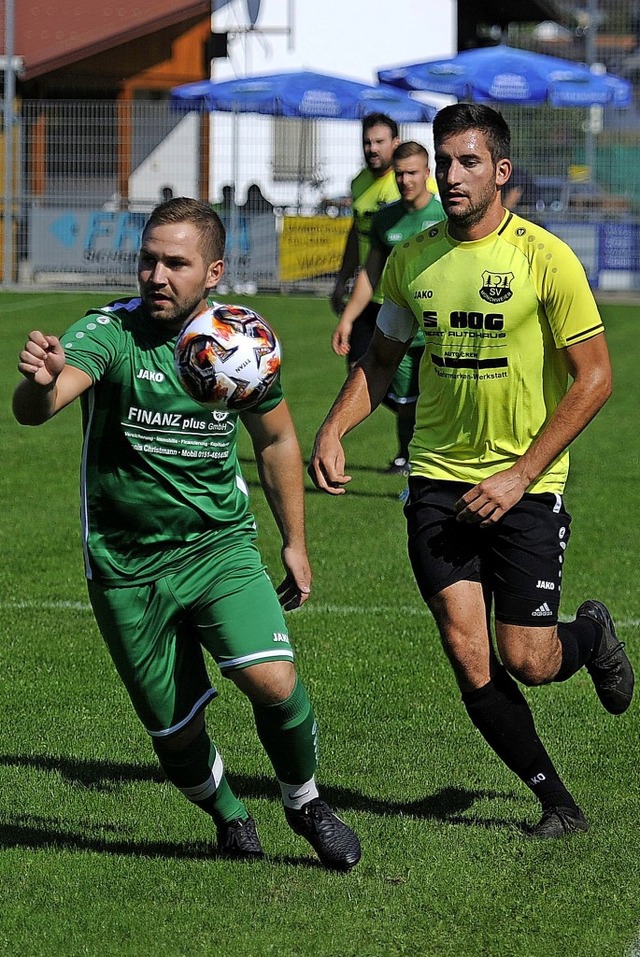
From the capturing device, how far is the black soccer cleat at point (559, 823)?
4.90 m

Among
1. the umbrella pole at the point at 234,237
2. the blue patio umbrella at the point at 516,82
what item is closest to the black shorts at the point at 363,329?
the umbrella pole at the point at 234,237

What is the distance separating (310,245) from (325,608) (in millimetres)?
19051

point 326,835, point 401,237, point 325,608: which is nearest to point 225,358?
point 326,835

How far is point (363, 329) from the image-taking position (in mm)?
11641

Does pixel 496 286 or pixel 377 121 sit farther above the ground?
pixel 377 121

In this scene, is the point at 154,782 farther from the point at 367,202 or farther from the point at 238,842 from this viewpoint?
the point at 367,202

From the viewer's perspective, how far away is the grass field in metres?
4.19

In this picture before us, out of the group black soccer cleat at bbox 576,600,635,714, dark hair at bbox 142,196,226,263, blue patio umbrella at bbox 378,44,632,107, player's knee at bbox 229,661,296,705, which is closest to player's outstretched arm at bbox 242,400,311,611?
player's knee at bbox 229,661,296,705

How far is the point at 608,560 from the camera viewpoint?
9258mm

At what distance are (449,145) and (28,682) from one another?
3158 mm

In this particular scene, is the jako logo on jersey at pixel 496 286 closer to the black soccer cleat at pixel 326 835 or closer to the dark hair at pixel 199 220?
the dark hair at pixel 199 220

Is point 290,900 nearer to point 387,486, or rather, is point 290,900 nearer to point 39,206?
point 387,486

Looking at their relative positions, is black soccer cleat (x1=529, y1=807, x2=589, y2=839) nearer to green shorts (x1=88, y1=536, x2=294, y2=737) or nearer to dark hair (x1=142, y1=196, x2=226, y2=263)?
green shorts (x1=88, y1=536, x2=294, y2=737)

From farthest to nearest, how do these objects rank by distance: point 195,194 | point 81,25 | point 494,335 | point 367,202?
point 81,25
point 195,194
point 367,202
point 494,335
